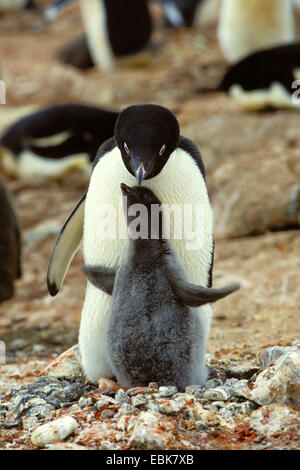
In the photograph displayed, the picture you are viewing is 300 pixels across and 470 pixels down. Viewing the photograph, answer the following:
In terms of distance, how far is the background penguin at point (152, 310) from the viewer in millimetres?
2842

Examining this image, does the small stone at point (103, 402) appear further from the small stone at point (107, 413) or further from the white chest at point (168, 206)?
the white chest at point (168, 206)

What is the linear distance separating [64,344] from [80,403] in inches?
82.7

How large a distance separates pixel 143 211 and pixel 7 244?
3011mm

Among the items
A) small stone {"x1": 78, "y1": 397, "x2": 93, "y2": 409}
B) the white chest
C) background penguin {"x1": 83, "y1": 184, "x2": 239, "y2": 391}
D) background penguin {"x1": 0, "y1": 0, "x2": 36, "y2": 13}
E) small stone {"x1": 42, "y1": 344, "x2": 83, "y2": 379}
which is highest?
background penguin {"x1": 0, "y1": 0, "x2": 36, "y2": 13}

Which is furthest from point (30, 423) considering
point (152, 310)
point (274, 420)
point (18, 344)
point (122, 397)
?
point (18, 344)

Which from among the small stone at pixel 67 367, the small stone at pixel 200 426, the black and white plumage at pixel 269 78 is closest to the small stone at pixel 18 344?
the small stone at pixel 67 367

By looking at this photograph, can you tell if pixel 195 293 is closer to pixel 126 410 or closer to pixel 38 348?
pixel 126 410

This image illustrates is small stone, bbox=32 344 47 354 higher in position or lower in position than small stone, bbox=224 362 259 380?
lower

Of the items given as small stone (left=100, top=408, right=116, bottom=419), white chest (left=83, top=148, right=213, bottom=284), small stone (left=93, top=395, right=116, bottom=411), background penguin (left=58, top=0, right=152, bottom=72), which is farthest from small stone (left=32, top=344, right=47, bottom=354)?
background penguin (left=58, top=0, right=152, bottom=72)

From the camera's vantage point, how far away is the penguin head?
2.83 m

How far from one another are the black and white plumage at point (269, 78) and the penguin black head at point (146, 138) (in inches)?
183

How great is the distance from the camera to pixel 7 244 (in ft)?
18.7

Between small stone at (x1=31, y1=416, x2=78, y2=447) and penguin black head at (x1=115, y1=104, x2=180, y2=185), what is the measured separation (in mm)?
804

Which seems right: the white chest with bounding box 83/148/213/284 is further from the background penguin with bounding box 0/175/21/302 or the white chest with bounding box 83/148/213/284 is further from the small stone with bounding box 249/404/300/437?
the background penguin with bounding box 0/175/21/302
